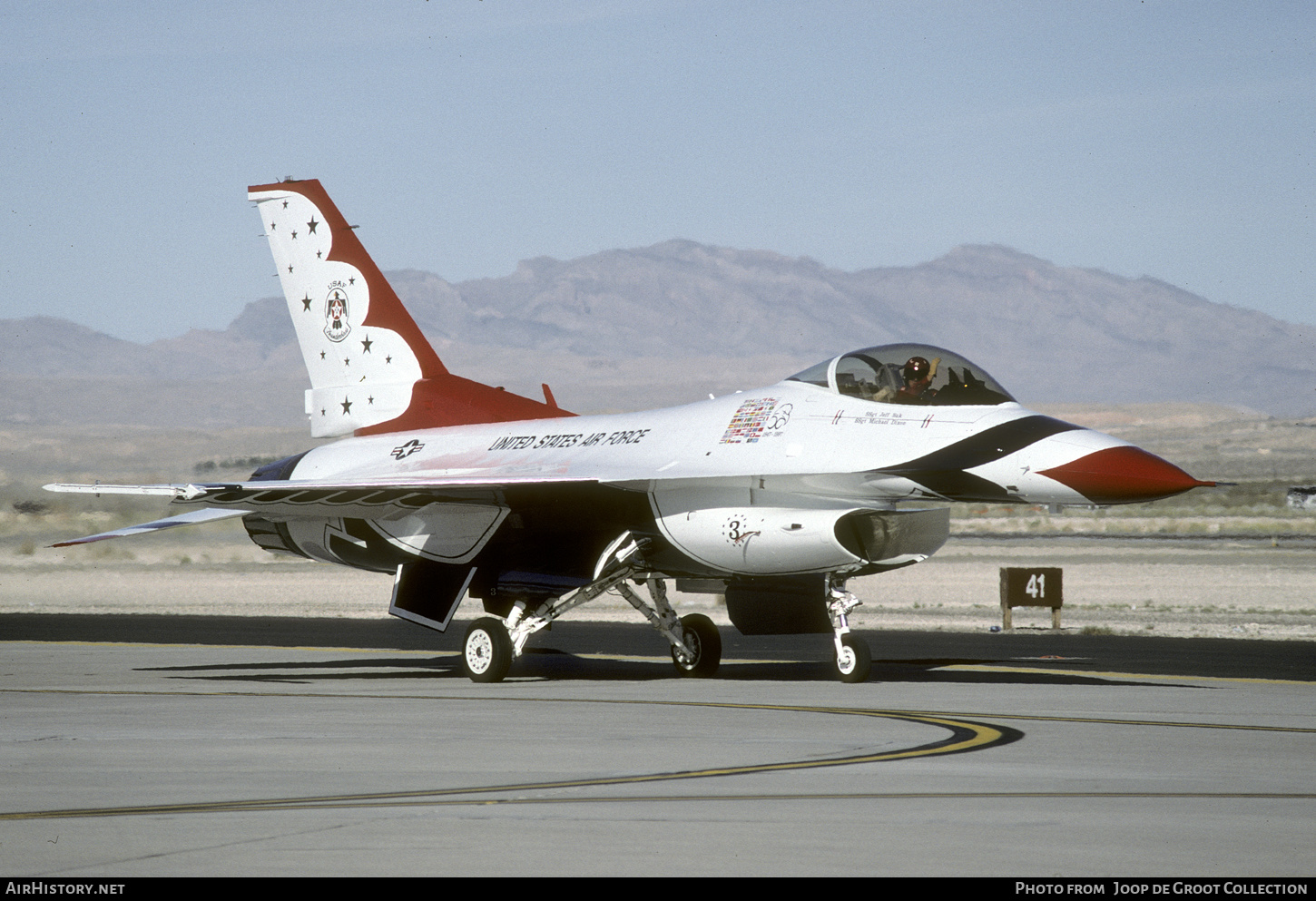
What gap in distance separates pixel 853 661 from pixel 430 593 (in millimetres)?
5014

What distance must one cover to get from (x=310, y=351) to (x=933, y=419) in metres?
10.0

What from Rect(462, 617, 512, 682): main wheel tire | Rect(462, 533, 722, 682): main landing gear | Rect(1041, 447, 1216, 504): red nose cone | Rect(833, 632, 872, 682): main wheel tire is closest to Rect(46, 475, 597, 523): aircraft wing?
Rect(462, 533, 722, 682): main landing gear

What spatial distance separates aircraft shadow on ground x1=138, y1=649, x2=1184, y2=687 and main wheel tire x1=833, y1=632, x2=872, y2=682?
0.96 metres

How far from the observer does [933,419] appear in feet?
51.0

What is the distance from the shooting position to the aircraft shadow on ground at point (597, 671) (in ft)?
59.1

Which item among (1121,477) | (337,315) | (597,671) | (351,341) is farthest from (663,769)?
(337,315)

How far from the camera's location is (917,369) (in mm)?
15914

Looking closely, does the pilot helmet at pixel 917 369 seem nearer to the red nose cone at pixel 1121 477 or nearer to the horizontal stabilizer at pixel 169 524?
the red nose cone at pixel 1121 477

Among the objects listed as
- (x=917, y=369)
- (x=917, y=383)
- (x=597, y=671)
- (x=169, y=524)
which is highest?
(x=917, y=369)

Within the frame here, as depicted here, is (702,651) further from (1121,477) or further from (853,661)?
(1121,477)

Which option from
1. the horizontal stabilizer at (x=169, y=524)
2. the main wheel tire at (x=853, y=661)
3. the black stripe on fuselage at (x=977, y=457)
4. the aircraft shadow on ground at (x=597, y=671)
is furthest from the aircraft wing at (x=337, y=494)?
the black stripe on fuselage at (x=977, y=457)

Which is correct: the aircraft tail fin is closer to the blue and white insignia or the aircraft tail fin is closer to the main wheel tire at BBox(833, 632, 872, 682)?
the blue and white insignia

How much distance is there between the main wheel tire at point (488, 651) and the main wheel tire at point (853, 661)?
365cm
